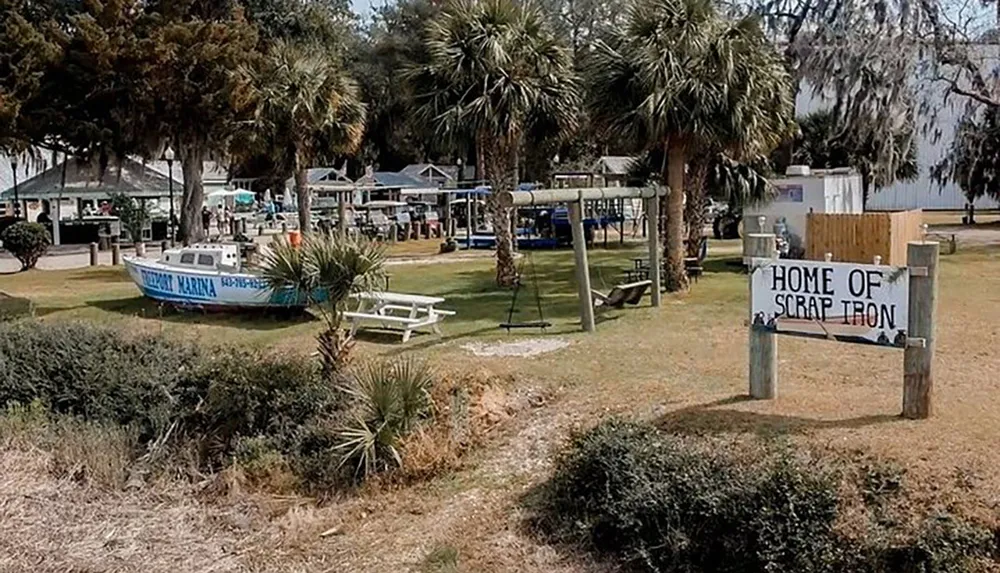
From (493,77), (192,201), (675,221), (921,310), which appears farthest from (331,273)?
(192,201)

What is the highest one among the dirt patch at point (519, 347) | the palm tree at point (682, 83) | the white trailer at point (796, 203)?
the palm tree at point (682, 83)

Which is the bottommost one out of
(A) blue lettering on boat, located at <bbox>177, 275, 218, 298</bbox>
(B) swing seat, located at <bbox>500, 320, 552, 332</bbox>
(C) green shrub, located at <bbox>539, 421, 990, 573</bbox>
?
(C) green shrub, located at <bbox>539, 421, 990, 573</bbox>

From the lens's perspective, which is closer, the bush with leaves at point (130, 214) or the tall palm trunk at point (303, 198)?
the tall palm trunk at point (303, 198)

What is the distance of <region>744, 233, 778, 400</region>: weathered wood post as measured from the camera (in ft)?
29.2

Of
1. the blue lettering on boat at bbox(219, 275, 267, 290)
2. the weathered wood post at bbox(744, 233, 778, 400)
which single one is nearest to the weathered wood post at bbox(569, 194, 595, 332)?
the weathered wood post at bbox(744, 233, 778, 400)

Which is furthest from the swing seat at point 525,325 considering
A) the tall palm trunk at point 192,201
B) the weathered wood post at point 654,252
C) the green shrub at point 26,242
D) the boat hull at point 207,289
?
the green shrub at point 26,242

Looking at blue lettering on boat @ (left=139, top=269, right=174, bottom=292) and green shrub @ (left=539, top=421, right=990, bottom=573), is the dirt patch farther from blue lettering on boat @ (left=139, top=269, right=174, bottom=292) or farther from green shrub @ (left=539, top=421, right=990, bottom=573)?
blue lettering on boat @ (left=139, top=269, right=174, bottom=292)

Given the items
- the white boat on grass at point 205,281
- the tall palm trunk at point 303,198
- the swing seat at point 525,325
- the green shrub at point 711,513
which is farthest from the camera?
the tall palm trunk at point 303,198

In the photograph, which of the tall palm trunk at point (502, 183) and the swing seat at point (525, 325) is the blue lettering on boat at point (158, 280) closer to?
the tall palm trunk at point (502, 183)

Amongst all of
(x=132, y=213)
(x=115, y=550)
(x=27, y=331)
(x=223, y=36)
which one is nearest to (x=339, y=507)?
(x=115, y=550)

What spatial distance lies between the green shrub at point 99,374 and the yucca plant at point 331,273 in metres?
1.99

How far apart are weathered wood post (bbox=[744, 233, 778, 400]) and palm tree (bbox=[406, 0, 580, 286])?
321 inches

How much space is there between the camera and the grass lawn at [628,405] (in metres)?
7.89

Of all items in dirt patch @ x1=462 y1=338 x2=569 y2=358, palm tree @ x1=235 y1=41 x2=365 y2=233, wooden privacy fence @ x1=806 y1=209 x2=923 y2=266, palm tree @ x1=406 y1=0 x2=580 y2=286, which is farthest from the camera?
palm tree @ x1=235 y1=41 x2=365 y2=233
